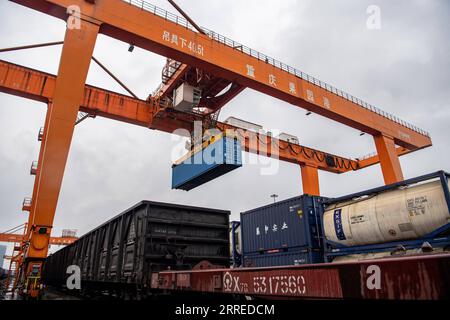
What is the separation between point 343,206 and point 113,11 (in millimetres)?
9635

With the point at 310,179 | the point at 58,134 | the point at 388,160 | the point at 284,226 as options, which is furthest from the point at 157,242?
the point at 388,160

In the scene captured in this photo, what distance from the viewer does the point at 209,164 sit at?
1241 cm

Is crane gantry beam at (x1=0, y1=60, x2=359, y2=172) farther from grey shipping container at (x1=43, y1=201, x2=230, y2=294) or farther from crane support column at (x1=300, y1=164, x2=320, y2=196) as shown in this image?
grey shipping container at (x1=43, y1=201, x2=230, y2=294)

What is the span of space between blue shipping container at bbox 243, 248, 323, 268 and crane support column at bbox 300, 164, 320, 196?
10316 mm

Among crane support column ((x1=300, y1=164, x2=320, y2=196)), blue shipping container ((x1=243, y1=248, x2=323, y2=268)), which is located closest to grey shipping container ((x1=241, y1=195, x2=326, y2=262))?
blue shipping container ((x1=243, y1=248, x2=323, y2=268))

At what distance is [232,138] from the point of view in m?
12.4

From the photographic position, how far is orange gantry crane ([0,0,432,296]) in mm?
10008

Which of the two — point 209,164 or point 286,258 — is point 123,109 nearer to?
point 209,164

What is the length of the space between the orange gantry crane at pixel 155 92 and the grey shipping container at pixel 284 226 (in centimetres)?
578

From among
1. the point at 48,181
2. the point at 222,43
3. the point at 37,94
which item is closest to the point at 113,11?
the point at 222,43

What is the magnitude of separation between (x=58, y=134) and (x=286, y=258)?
8637mm
